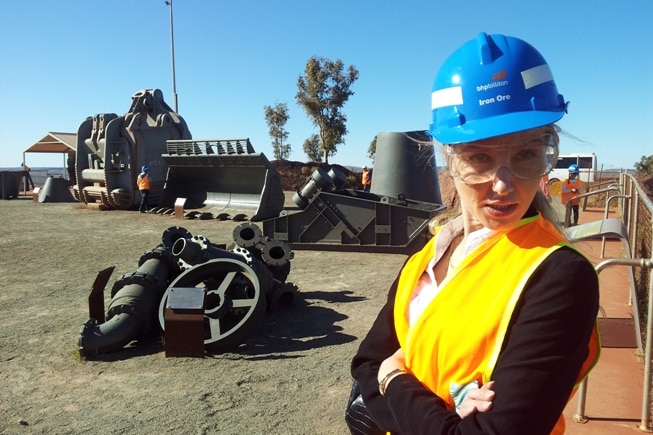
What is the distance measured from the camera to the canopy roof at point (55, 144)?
29.4 metres

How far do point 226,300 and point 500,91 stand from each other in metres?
4.53

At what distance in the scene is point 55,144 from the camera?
32688 mm

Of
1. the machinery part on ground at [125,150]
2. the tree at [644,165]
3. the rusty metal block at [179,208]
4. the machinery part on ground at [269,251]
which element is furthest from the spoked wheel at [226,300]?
the tree at [644,165]

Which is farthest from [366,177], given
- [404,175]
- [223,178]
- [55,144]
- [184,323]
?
[55,144]

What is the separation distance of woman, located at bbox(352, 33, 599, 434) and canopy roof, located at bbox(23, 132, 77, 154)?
3038 cm

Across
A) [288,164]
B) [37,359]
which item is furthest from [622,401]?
[288,164]

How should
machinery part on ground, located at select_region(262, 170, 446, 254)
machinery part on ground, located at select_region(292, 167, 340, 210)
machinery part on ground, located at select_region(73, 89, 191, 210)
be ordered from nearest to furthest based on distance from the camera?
machinery part on ground, located at select_region(262, 170, 446, 254) → machinery part on ground, located at select_region(292, 167, 340, 210) → machinery part on ground, located at select_region(73, 89, 191, 210)

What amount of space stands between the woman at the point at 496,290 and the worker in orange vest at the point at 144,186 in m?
17.3

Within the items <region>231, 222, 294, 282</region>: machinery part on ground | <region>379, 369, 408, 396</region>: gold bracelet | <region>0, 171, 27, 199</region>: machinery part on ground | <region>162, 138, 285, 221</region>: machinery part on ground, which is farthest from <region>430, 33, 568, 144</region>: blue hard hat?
<region>0, 171, 27, 199</region>: machinery part on ground

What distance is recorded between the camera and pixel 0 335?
5.69m

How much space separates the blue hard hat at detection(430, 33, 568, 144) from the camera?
1.21 meters

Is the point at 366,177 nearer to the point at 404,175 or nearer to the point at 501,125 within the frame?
the point at 404,175

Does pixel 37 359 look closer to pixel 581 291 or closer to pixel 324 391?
pixel 324 391

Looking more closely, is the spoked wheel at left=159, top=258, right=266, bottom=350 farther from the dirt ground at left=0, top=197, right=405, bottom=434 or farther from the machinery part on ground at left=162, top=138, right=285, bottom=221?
the machinery part on ground at left=162, top=138, right=285, bottom=221
